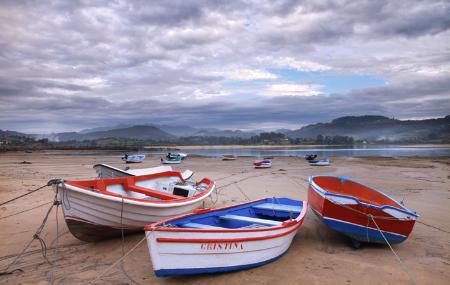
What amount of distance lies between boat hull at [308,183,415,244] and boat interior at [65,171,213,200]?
406 centimetres

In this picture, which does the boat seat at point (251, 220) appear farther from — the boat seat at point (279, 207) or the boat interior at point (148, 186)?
the boat interior at point (148, 186)

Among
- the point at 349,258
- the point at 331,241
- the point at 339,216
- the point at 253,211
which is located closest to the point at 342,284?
the point at 349,258

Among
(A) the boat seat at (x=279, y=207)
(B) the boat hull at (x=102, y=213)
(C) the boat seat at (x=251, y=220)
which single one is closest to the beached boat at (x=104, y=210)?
(B) the boat hull at (x=102, y=213)

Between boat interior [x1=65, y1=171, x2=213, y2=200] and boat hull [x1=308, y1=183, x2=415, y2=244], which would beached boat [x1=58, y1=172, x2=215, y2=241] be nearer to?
boat interior [x1=65, y1=171, x2=213, y2=200]

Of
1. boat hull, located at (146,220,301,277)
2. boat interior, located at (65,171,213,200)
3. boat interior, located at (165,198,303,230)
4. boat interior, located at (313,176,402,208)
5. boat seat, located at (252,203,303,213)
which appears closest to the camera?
boat hull, located at (146,220,301,277)

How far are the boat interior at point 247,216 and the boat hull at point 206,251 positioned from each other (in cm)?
67

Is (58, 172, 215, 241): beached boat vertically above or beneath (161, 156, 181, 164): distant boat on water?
above

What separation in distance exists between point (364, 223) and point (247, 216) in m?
2.76

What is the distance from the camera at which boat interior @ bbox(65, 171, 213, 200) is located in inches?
316

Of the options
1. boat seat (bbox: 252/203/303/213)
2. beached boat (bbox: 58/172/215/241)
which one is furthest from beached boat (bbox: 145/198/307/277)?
beached boat (bbox: 58/172/215/241)

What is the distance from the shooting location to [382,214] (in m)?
7.09

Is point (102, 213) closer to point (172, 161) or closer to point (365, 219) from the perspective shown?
point (365, 219)

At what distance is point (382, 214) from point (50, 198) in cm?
1219

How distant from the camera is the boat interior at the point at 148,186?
804 cm
